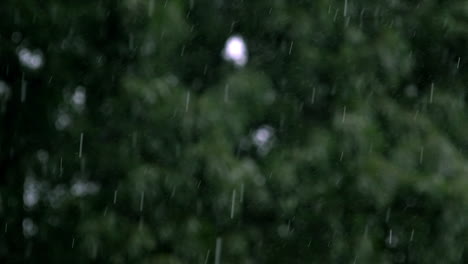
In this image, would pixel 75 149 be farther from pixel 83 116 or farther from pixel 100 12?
pixel 100 12

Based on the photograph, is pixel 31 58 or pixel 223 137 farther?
pixel 31 58

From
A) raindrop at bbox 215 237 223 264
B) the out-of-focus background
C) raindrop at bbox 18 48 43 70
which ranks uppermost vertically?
raindrop at bbox 18 48 43 70

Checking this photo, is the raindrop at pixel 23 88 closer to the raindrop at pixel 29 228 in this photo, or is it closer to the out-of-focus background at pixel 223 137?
the out-of-focus background at pixel 223 137

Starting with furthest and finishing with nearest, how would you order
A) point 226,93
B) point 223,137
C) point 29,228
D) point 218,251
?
1. point 29,228
2. point 218,251
3. point 226,93
4. point 223,137

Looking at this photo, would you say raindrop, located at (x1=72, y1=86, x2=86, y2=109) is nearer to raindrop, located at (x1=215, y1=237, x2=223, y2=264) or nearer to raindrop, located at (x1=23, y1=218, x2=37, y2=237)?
raindrop, located at (x1=23, y1=218, x2=37, y2=237)

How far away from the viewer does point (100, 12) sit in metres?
7.86

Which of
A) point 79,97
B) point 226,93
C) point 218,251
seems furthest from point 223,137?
point 79,97

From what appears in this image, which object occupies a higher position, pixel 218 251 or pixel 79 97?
pixel 79 97

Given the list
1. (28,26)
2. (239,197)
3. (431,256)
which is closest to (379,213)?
(431,256)

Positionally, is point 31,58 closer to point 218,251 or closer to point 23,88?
point 23,88

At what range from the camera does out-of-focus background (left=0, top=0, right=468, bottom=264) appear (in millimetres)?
7699

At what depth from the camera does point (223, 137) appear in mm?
7707

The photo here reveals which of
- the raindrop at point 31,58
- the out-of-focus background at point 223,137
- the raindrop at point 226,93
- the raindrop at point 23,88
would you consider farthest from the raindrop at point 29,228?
the raindrop at point 226,93

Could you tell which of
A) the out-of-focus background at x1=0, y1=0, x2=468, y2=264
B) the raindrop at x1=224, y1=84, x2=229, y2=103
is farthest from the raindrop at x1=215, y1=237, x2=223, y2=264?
the raindrop at x1=224, y1=84, x2=229, y2=103
